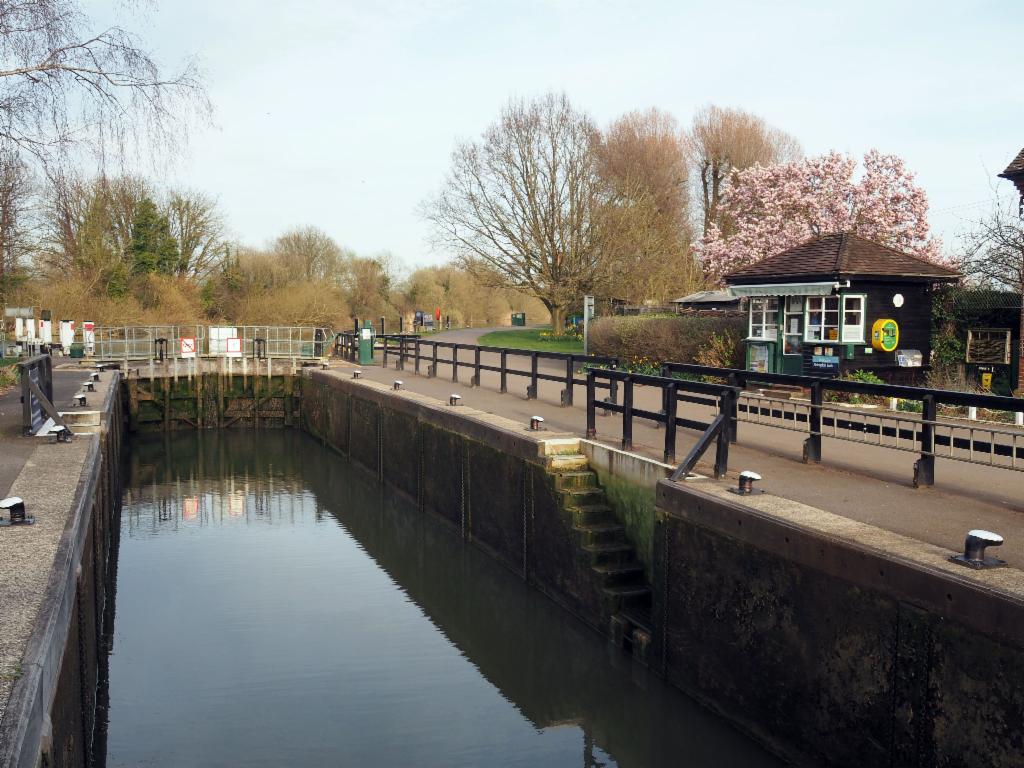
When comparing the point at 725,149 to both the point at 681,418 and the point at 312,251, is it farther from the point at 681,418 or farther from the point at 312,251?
the point at 681,418

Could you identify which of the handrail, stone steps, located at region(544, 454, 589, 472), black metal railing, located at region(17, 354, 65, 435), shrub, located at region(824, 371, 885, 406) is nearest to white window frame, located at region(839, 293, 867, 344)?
shrub, located at region(824, 371, 885, 406)

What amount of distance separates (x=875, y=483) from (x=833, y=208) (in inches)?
1168

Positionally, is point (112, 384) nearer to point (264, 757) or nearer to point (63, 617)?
point (264, 757)

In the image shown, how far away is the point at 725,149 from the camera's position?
5488 cm

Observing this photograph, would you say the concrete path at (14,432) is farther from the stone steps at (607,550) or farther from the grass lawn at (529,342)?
the grass lawn at (529,342)

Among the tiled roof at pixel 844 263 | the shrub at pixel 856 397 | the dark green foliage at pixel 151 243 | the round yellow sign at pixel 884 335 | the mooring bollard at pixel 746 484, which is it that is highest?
the dark green foliage at pixel 151 243

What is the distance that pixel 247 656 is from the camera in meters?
10.2

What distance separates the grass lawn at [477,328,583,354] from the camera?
40.2 m

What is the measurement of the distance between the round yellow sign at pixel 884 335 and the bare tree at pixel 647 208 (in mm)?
23725

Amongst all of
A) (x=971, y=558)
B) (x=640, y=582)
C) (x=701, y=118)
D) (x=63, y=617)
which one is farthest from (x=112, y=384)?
(x=701, y=118)

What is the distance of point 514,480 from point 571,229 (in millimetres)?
33165

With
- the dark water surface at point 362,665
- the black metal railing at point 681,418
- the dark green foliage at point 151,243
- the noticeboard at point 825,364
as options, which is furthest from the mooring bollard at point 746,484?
the dark green foliage at point 151,243

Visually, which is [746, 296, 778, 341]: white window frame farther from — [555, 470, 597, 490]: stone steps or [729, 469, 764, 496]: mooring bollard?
[729, 469, 764, 496]: mooring bollard

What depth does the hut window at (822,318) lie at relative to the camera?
19.5m
